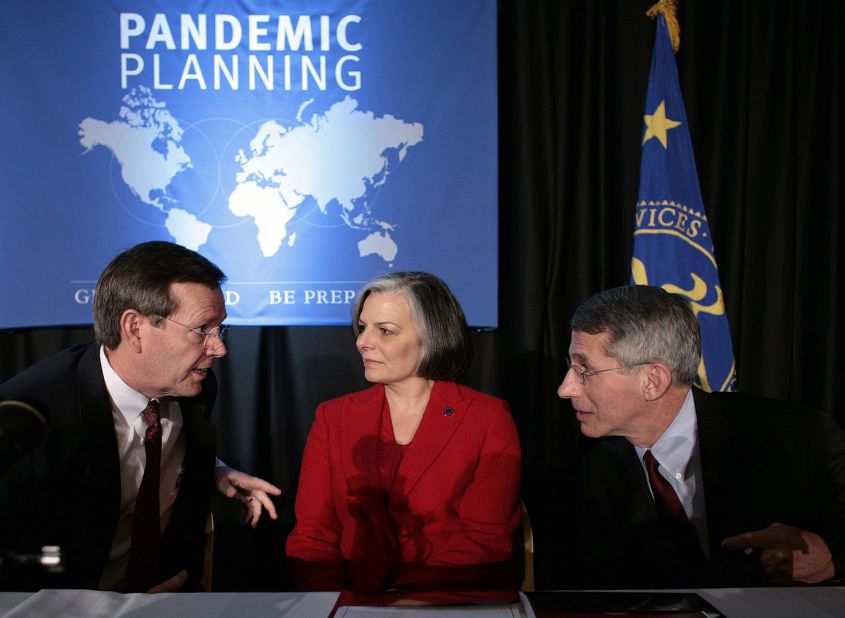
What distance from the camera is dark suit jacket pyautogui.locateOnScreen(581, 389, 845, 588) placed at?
183 centimetres

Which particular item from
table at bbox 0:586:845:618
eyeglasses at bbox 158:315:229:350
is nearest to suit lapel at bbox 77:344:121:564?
eyeglasses at bbox 158:315:229:350

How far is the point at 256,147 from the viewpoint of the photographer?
11.0 ft

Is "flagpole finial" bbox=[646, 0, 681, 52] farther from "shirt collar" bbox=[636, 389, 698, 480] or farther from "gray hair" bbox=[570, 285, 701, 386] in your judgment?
"shirt collar" bbox=[636, 389, 698, 480]

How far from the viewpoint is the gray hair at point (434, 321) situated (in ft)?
7.63

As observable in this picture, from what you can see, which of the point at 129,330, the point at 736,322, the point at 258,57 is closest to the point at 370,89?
the point at 258,57

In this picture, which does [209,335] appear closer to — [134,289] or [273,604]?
[134,289]

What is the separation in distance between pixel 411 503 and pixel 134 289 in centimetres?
113

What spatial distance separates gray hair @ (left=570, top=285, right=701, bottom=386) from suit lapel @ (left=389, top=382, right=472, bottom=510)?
578 millimetres

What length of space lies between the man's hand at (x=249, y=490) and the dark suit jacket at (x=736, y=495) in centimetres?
102

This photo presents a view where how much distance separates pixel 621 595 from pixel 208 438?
62.0 inches

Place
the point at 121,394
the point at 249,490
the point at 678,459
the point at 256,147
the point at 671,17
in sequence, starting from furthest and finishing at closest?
the point at 256,147 → the point at 671,17 → the point at 249,490 → the point at 121,394 → the point at 678,459

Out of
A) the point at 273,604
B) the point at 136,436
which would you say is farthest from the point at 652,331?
the point at 136,436

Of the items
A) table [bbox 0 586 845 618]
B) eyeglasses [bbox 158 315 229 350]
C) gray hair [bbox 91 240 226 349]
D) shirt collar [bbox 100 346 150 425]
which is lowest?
table [bbox 0 586 845 618]

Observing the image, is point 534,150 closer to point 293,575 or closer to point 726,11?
point 726,11
